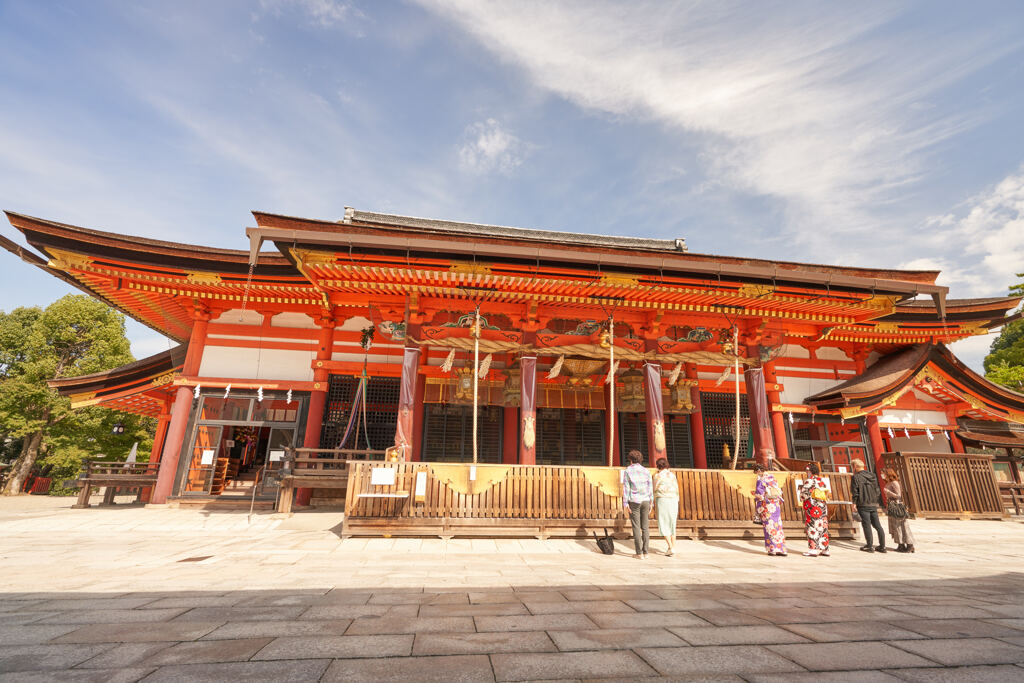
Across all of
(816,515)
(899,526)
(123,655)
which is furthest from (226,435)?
(899,526)

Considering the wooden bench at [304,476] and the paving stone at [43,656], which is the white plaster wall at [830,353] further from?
the paving stone at [43,656]

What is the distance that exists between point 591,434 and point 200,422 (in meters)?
10.9

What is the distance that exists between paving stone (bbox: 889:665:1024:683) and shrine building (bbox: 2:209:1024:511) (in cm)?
628

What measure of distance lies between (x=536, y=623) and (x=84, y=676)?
261 cm

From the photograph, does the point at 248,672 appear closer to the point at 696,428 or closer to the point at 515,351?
the point at 515,351

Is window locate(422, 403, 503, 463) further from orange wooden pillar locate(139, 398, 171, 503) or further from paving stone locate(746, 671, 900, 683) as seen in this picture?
paving stone locate(746, 671, 900, 683)

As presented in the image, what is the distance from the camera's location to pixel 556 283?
9.91m

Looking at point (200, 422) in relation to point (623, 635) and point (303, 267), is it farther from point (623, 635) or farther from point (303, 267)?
point (623, 635)

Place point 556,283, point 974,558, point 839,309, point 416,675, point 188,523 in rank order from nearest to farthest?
1. point 416,675
2. point 974,558
3. point 188,523
4. point 556,283
5. point 839,309

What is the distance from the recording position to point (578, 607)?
3770 mm

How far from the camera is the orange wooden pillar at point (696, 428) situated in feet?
44.0

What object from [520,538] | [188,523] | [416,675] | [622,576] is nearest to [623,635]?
[416,675]

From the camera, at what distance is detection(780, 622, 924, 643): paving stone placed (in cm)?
306

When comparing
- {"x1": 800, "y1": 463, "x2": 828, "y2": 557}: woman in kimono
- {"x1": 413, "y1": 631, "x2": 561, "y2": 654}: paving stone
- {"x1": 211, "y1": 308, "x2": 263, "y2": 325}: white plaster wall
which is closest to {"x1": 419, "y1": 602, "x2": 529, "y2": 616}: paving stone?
{"x1": 413, "y1": 631, "x2": 561, "y2": 654}: paving stone
